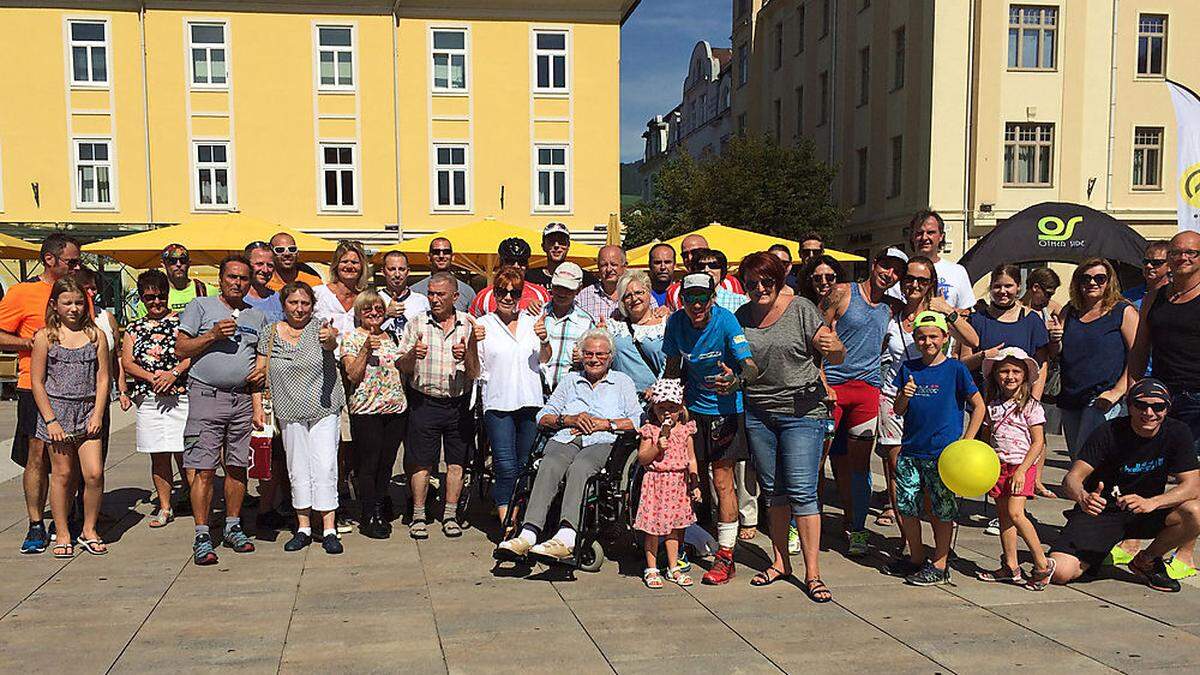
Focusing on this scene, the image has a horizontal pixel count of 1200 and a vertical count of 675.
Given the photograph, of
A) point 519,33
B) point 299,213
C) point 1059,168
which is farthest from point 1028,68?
point 299,213

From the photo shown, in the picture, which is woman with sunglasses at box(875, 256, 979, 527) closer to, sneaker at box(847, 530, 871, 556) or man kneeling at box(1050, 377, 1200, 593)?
sneaker at box(847, 530, 871, 556)

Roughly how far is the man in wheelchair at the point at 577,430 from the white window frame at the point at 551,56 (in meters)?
20.7

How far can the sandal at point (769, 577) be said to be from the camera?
17.4 ft

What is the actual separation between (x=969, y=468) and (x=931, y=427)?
0.40 m

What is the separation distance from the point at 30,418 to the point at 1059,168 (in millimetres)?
25655

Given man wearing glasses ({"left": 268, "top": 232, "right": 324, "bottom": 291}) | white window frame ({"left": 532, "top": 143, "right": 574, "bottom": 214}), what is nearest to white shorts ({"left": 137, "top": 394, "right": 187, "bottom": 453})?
man wearing glasses ({"left": 268, "top": 232, "right": 324, "bottom": 291})

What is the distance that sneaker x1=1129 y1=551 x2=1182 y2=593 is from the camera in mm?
5152

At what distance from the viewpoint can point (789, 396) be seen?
510 cm

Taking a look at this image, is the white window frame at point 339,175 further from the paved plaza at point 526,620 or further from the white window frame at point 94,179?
the paved plaza at point 526,620

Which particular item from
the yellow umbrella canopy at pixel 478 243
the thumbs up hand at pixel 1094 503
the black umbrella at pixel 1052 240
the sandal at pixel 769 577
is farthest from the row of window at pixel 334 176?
the thumbs up hand at pixel 1094 503

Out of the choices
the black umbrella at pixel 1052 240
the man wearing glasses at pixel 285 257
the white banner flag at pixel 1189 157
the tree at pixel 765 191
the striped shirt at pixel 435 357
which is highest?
the tree at pixel 765 191

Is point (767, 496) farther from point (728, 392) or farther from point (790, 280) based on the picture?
point (790, 280)

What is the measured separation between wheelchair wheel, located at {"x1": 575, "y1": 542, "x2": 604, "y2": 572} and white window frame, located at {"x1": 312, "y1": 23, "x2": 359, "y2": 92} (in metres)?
21.8

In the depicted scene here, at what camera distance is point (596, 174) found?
25.8 m
